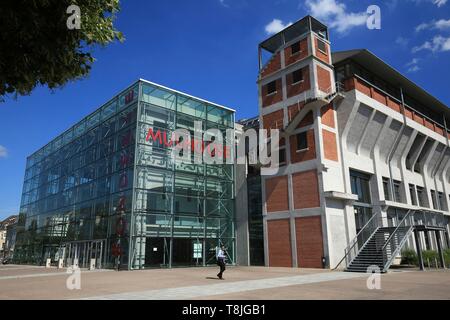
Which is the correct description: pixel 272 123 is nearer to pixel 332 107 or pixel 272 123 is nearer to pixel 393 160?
pixel 332 107

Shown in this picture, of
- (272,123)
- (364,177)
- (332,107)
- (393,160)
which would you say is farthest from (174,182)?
(393,160)

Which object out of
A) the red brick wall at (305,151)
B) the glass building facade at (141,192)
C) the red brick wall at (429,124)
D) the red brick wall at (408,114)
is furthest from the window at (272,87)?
the red brick wall at (429,124)

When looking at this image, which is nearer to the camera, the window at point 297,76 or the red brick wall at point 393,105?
the window at point 297,76

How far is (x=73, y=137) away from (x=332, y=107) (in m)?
27.5

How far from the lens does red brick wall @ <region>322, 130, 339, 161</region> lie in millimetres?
26689

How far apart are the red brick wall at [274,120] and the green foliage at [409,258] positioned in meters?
13.6

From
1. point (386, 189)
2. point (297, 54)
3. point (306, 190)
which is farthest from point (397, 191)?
point (297, 54)

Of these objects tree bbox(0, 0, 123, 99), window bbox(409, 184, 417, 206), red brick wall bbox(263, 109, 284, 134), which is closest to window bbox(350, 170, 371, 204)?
red brick wall bbox(263, 109, 284, 134)

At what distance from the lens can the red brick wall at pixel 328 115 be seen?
2742 centimetres

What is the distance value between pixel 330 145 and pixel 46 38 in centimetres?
2368

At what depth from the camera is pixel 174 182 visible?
93.7 feet

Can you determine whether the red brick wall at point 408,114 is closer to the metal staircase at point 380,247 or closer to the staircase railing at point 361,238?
the staircase railing at point 361,238

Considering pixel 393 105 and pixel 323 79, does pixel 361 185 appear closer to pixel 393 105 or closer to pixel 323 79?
pixel 393 105

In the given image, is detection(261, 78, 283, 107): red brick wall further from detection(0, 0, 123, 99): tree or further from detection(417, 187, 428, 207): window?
detection(0, 0, 123, 99): tree
